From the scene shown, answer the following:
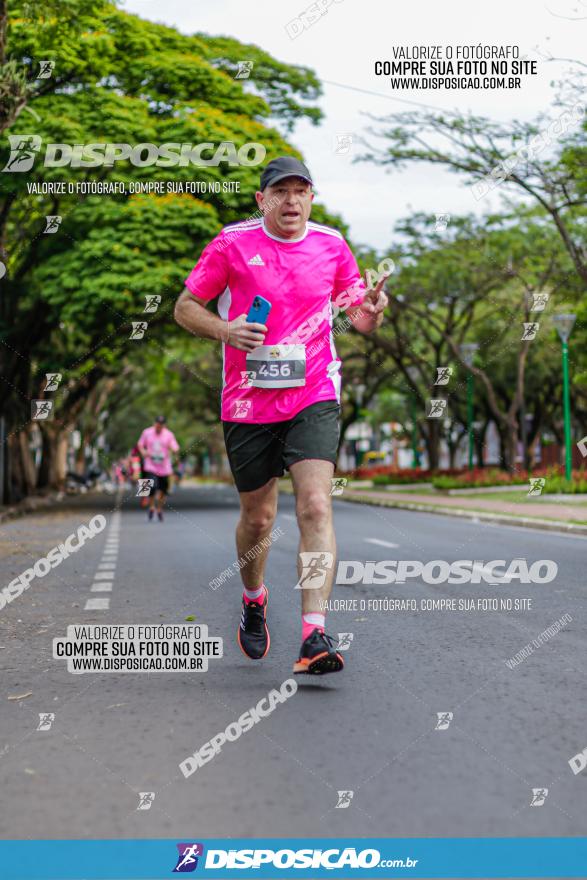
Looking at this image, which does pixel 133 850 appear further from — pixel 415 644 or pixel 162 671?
pixel 415 644

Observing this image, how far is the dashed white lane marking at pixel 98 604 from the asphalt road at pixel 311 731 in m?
0.08

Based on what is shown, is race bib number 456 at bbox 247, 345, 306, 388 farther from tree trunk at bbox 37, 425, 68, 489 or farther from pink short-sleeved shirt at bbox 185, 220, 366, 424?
tree trunk at bbox 37, 425, 68, 489

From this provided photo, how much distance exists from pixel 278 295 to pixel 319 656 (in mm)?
1494

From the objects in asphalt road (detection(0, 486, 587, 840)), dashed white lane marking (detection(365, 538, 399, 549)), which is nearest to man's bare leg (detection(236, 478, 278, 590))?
asphalt road (detection(0, 486, 587, 840))

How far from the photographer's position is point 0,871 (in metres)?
2.99

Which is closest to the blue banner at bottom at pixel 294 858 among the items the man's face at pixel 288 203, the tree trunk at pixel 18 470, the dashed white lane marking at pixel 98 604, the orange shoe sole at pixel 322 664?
the orange shoe sole at pixel 322 664

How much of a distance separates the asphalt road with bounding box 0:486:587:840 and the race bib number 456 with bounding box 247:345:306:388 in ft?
4.15

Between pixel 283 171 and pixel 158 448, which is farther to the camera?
pixel 158 448

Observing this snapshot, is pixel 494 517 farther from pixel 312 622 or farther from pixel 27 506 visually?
pixel 312 622

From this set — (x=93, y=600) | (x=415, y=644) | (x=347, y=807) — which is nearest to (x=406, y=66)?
(x=93, y=600)

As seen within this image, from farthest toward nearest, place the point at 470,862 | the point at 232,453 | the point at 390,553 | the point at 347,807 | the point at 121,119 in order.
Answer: the point at 121,119
the point at 390,553
the point at 232,453
the point at 347,807
the point at 470,862

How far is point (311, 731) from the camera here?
4215 millimetres

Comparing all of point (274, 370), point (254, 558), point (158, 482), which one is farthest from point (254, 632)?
point (158, 482)

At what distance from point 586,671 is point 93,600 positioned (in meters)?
4.02
